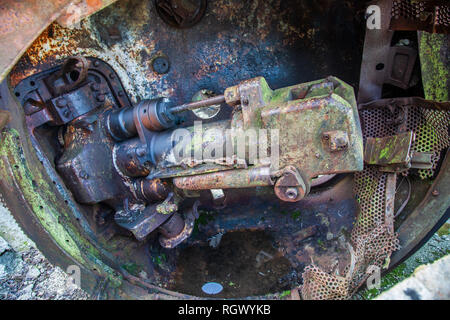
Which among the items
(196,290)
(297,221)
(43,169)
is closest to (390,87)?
(297,221)

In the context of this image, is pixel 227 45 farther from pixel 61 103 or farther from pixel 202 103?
pixel 61 103

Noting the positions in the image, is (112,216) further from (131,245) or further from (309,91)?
(309,91)

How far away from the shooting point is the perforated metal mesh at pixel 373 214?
66.6 inches

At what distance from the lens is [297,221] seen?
2.40 m

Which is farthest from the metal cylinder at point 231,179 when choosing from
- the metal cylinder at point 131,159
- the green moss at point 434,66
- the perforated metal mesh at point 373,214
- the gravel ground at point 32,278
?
the green moss at point 434,66

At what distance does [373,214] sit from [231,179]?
0.87m

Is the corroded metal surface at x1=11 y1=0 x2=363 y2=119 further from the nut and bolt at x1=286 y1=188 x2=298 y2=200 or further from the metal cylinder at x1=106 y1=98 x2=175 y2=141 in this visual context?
the nut and bolt at x1=286 y1=188 x2=298 y2=200

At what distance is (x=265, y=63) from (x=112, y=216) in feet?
4.82

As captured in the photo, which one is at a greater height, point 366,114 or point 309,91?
point 309,91

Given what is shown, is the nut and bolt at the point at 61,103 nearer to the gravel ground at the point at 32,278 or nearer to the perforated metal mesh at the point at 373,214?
the gravel ground at the point at 32,278

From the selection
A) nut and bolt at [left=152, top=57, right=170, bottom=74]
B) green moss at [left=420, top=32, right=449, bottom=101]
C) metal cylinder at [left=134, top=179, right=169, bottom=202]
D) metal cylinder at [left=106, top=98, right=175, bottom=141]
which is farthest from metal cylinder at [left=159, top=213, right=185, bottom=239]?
green moss at [left=420, top=32, right=449, bottom=101]

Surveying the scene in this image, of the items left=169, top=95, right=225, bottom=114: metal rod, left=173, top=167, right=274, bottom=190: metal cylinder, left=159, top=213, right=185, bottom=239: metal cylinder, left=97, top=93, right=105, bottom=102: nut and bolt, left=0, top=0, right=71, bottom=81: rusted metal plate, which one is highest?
left=0, top=0, right=71, bottom=81: rusted metal plate

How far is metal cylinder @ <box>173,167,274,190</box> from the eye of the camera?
1.58 meters
